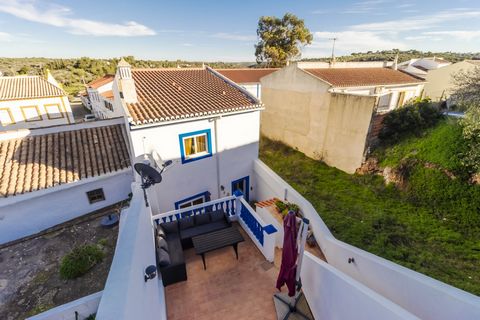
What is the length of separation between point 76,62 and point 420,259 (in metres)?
97.7

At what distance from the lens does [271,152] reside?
20016 millimetres

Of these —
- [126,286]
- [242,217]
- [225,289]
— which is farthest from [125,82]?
[225,289]

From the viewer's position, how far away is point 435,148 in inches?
472

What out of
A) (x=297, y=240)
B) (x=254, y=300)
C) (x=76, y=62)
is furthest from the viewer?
(x=76, y=62)

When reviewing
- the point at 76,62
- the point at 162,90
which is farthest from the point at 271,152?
the point at 76,62

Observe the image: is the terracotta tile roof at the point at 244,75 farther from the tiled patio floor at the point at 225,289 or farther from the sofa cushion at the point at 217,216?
the tiled patio floor at the point at 225,289

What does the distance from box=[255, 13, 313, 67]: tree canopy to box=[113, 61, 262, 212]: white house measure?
30801 millimetres

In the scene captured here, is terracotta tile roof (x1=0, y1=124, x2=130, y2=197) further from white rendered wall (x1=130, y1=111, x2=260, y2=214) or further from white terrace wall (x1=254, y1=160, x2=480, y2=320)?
white terrace wall (x1=254, y1=160, x2=480, y2=320)

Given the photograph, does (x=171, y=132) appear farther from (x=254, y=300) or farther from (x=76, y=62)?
(x=76, y=62)

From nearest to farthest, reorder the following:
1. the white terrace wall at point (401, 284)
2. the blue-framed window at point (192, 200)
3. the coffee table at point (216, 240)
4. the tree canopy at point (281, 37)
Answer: the white terrace wall at point (401, 284)
the coffee table at point (216, 240)
the blue-framed window at point (192, 200)
the tree canopy at point (281, 37)

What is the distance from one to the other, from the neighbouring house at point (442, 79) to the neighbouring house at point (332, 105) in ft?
3.81

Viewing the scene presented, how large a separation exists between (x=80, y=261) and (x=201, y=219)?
3.89 meters

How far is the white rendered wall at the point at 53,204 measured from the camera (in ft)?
28.8

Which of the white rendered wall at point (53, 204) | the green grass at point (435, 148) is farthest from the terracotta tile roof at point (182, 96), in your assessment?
the green grass at point (435, 148)
